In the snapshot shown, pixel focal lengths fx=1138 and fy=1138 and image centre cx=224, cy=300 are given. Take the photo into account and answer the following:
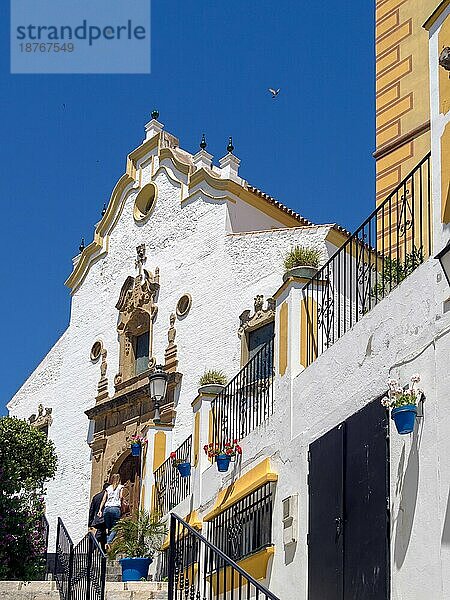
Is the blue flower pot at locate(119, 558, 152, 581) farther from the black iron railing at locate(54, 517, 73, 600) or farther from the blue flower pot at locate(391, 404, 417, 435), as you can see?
the blue flower pot at locate(391, 404, 417, 435)

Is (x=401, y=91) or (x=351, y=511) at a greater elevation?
(x=401, y=91)

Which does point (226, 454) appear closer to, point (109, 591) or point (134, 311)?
point (109, 591)

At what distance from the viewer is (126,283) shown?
2733cm

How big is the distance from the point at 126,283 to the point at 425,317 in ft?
63.9

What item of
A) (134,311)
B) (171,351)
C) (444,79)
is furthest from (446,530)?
(134,311)

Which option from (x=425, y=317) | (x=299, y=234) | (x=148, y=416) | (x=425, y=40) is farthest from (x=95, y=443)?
(x=425, y=317)

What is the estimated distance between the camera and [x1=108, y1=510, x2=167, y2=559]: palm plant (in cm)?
1611

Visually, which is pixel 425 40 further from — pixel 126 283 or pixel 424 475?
pixel 126 283

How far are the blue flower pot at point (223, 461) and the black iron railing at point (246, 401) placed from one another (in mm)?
303

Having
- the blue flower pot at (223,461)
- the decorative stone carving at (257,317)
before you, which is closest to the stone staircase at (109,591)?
the blue flower pot at (223,461)

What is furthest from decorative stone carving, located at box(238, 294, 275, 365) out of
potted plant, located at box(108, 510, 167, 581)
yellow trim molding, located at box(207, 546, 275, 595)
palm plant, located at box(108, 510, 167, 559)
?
yellow trim molding, located at box(207, 546, 275, 595)

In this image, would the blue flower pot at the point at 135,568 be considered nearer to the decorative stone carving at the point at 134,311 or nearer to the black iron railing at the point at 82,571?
the black iron railing at the point at 82,571

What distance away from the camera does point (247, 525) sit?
39.7 feet

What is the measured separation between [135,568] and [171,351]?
9926 millimetres
